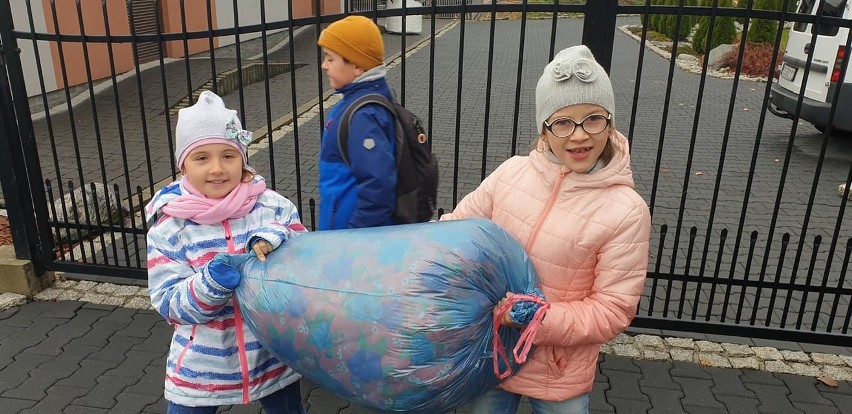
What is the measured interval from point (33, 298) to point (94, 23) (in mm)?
6862

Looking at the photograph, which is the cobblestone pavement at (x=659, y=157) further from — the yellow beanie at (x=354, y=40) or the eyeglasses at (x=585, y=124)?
the eyeglasses at (x=585, y=124)

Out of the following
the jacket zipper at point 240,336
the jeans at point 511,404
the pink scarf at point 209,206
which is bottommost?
the jeans at point 511,404

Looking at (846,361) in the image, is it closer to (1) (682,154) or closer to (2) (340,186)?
(2) (340,186)

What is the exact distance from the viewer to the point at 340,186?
242 cm

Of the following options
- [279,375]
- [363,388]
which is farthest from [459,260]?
[279,375]

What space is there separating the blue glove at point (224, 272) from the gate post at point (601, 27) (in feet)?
6.35

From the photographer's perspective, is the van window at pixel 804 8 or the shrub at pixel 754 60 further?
the shrub at pixel 754 60

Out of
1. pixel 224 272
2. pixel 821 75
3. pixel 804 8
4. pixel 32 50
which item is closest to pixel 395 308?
pixel 224 272

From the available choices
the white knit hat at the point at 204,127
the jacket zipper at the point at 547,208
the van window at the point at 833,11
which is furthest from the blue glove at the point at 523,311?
the van window at the point at 833,11

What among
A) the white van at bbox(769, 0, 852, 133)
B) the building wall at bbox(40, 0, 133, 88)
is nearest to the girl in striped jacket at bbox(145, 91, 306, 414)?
the white van at bbox(769, 0, 852, 133)

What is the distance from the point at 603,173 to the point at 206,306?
1222mm

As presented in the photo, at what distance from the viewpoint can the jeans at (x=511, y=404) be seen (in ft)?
6.70

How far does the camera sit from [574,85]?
5.86 feet

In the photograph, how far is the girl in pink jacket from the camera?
1.81 metres
